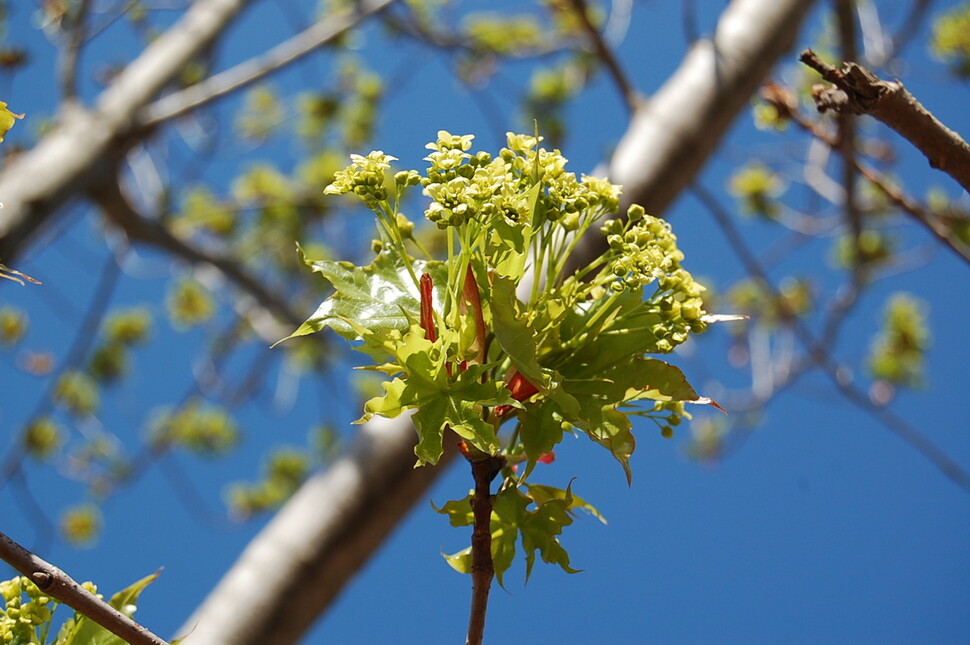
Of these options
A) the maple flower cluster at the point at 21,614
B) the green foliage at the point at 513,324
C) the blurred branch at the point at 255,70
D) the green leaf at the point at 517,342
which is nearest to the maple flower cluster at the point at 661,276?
the green foliage at the point at 513,324

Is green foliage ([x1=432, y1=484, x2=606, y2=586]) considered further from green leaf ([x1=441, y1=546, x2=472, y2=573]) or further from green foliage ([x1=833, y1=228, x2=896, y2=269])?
green foliage ([x1=833, y1=228, x2=896, y2=269])

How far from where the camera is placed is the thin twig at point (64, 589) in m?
0.67

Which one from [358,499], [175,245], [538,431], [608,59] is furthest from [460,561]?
[175,245]

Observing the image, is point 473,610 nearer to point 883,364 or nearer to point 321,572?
point 321,572

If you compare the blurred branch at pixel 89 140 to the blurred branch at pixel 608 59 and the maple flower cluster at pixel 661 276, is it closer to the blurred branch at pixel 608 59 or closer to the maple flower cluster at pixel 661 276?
the blurred branch at pixel 608 59

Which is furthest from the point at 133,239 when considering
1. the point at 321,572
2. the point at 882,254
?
the point at 882,254

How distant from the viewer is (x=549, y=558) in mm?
834

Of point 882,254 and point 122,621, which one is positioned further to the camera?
point 882,254

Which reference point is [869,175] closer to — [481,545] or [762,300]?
[481,545]

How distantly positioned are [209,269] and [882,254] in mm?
2828

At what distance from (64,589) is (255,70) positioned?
224cm

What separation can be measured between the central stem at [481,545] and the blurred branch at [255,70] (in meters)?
2.05

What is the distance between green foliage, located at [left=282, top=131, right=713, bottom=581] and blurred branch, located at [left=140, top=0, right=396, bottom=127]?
191 cm

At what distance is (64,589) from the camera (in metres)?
0.67
